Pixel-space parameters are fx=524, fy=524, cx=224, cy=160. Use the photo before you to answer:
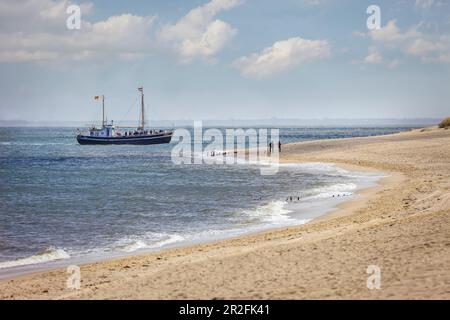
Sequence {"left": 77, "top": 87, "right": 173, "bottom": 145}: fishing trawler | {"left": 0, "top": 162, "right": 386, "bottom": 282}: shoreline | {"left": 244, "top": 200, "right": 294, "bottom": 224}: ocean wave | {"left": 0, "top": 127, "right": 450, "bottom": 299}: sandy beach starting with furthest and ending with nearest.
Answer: {"left": 77, "top": 87, "right": 173, "bottom": 145}: fishing trawler
{"left": 244, "top": 200, "right": 294, "bottom": 224}: ocean wave
{"left": 0, "top": 162, "right": 386, "bottom": 282}: shoreline
{"left": 0, "top": 127, "right": 450, "bottom": 299}: sandy beach

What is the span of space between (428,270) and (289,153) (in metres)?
54.2

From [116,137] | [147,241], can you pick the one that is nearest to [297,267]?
[147,241]

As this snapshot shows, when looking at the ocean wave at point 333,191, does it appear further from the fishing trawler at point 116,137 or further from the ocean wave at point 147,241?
the fishing trawler at point 116,137

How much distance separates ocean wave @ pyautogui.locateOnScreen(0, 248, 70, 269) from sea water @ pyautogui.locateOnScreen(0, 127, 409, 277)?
30mm

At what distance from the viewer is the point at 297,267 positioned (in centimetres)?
1147

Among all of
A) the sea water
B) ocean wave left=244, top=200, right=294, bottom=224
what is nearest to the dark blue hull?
the sea water

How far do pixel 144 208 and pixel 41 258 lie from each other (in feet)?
34.3

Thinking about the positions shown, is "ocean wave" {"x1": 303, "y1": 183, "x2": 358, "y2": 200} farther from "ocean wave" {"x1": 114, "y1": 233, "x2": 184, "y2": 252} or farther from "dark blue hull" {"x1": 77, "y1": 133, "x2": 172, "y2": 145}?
"dark blue hull" {"x1": 77, "y1": 133, "x2": 172, "y2": 145}

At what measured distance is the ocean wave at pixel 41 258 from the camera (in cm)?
1516

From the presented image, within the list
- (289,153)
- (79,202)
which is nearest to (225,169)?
(289,153)

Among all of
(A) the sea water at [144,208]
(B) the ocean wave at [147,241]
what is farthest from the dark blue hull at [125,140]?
(B) the ocean wave at [147,241]

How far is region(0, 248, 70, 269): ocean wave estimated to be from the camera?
1516cm

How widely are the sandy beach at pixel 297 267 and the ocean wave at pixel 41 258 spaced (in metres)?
1.72
